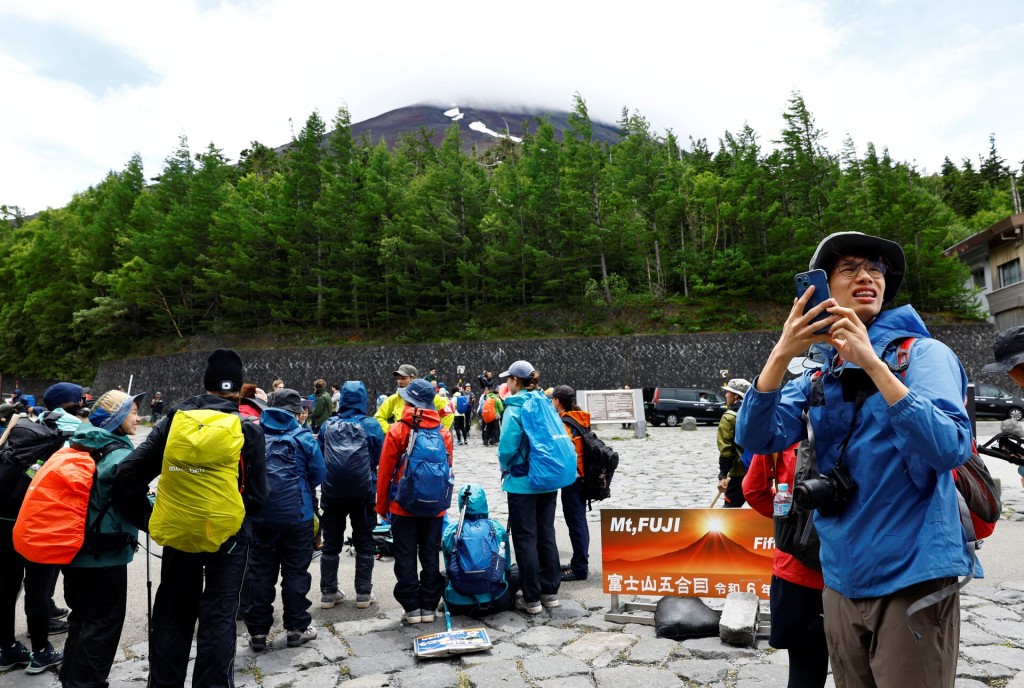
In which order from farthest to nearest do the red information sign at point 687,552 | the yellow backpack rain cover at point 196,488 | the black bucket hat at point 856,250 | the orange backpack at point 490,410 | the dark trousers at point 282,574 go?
the orange backpack at point 490,410, the red information sign at point 687,552, the dark trousers at point 282,574, the yellow backpack rain cover at point 196,488, the black bucket hat at point 856,250

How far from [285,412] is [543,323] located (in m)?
34.6

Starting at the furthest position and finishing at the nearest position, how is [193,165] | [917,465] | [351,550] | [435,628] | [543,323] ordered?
[193,165]
[543,323]
[351,550]
[435,628]
[917,465]

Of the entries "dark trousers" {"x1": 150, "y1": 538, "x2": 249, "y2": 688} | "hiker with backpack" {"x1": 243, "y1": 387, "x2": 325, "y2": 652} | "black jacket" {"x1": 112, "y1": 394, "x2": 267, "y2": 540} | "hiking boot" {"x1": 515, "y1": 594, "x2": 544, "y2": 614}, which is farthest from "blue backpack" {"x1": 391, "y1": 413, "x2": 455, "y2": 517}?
"dark trousers" {"x1": 150, "y1": 538, "x2": 249, "y2": 688}

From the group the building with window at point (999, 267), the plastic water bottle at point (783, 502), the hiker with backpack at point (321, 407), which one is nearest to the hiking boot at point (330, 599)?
the plastic water bottle at point (783, 502)

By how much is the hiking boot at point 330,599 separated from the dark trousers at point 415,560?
88cm

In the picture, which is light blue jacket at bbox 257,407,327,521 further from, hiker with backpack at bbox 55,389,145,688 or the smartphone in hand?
the smartphone in hand

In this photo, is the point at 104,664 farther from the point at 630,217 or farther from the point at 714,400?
the point at 630,217

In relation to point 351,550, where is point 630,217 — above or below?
above

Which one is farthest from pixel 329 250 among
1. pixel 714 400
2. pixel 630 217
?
pixel 714 400

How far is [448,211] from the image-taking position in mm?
40969

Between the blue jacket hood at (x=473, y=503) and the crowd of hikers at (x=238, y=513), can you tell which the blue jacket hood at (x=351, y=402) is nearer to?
the crowd of hikers at (x=238, y=513)

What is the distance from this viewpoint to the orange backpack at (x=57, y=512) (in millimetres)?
3852

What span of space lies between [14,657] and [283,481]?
7.50 feet

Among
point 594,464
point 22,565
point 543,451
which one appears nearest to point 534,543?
point 543,451
